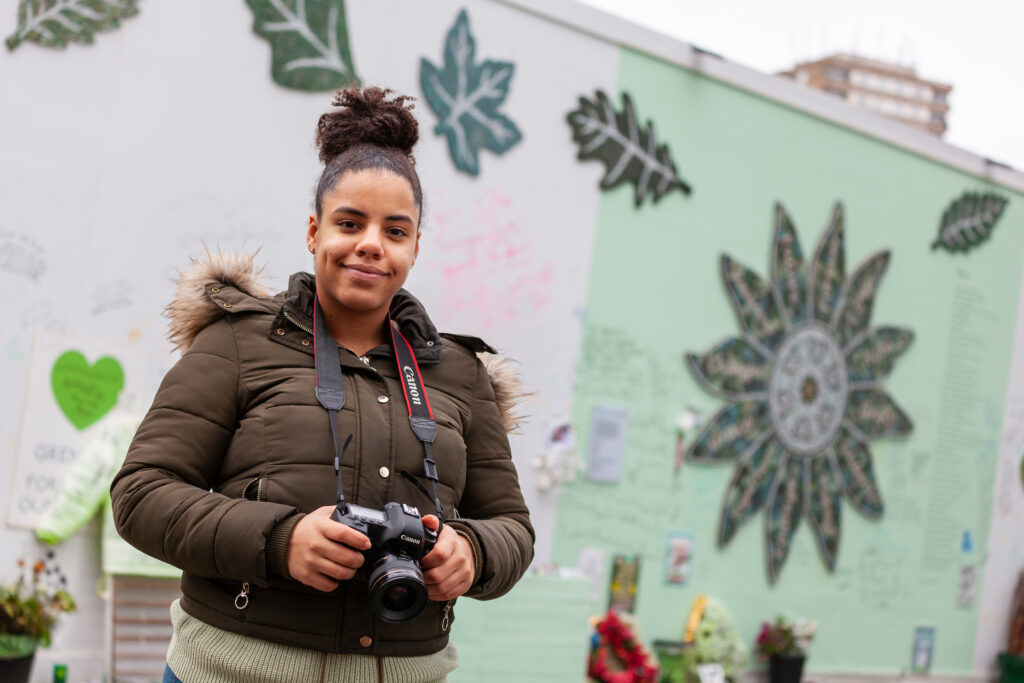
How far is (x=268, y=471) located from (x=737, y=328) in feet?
18.4

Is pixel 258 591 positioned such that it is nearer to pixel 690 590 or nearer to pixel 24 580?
pixel 24 580

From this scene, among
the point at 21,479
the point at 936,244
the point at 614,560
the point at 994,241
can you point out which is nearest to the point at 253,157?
the point at 21,479

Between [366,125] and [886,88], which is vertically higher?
[886,88]

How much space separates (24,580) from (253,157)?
77.2 inches

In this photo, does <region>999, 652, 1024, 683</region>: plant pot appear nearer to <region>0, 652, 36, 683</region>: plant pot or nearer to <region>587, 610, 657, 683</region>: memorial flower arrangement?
<region>587, 610, 657, 683</region>: memorial flower arrangement

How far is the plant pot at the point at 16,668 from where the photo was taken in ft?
14.2

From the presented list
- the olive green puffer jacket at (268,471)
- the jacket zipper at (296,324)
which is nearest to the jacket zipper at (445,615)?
the olive green puffer jacket at (268,471)

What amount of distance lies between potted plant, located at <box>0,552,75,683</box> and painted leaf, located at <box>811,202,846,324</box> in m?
4.74

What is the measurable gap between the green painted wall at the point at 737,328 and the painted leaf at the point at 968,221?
8cm

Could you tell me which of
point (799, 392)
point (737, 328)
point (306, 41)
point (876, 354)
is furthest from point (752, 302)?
point (306, 41)

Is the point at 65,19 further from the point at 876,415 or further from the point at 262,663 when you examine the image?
the point at 876,415

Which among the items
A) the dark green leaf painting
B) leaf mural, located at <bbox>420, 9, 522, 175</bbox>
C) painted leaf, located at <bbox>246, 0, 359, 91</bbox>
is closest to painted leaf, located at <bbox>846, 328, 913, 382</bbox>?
the dark green leaf painting

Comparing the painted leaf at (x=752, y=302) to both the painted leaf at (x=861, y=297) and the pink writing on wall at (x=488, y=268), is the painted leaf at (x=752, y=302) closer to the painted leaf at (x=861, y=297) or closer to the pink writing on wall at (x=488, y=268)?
the painted leaf at (x=861, y=297)

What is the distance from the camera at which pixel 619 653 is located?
6.03 m
